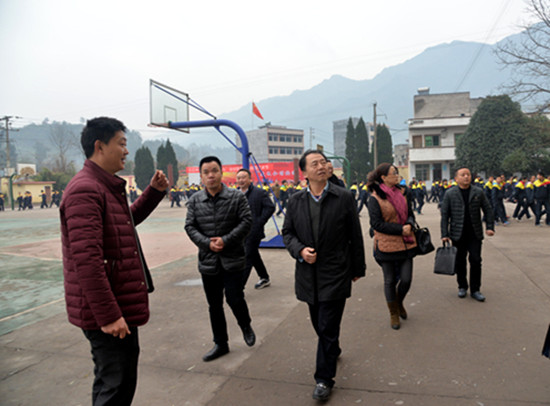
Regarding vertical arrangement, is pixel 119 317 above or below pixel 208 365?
above

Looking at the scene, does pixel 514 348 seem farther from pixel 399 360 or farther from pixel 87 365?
pixel 87 365

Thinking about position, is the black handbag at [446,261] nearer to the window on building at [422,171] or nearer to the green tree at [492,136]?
the green tree at [492,136]

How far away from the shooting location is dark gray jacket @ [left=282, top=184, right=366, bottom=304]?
9.53 feet

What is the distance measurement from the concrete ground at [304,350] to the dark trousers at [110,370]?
35.7 inches

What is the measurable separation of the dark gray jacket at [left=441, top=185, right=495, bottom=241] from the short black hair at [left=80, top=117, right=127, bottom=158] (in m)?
4.36

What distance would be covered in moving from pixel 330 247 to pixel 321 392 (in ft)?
3.40

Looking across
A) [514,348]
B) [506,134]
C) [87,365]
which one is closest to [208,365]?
[87,365]

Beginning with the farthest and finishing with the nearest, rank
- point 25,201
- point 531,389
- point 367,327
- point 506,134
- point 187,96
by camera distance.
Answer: point 25,201 < point 506,134 < point 187,96 < point 367,327 < point 531,389

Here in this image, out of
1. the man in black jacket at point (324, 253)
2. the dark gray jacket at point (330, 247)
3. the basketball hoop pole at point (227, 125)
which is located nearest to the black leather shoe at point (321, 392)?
the man in black jacket at point (324, 253)

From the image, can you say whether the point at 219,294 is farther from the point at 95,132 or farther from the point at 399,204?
the point at 399,204

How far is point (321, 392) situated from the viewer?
276cm

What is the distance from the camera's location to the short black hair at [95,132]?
213 cm

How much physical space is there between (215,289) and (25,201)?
38.7 metres

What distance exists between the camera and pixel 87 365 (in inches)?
140
